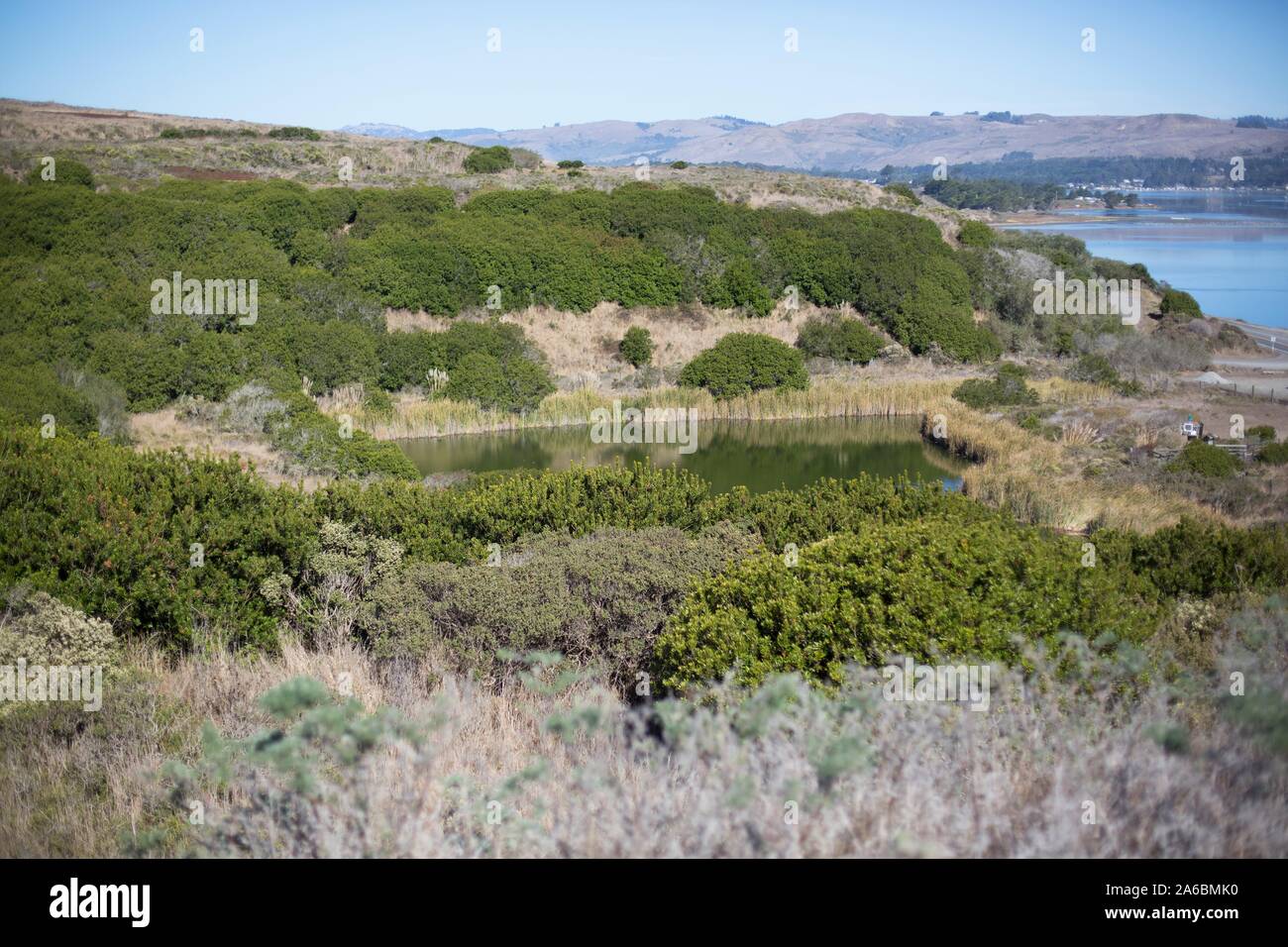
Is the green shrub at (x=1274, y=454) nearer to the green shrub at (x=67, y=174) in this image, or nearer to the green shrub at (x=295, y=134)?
the green shrub at (x=67, y=174)

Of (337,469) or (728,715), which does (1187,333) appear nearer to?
(337,469)

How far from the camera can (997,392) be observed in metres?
27.4

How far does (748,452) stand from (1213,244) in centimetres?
8259

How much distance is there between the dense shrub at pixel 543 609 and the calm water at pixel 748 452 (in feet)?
45.4

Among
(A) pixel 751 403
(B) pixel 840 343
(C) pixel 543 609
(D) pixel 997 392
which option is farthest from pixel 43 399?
(B) pixel 840 343

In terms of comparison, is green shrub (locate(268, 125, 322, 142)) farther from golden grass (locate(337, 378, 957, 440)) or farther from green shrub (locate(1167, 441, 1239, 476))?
green shrub (locate(1167, 441, 1239, 476))

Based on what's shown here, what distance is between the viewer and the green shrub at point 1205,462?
1834cm

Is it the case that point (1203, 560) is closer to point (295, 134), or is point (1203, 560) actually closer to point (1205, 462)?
point (1205, 462)

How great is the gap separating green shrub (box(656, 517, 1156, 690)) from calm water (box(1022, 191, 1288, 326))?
49741 mm

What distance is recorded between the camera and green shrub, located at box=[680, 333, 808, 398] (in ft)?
98.2

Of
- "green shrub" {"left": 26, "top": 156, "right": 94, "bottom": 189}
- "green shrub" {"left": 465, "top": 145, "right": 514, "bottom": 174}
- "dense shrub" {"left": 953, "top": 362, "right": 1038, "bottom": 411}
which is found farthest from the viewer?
"green shrub" {"left": 465, "top": 145, "right": 514, "bottom": 174}

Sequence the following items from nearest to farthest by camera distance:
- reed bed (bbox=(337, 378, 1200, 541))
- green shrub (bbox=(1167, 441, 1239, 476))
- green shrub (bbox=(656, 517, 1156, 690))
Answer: green shrub (bbox=(656, 517, 1156, 690))
reed bed (bbox=(337, 378, 1200, 541))
green shrub (bbox=(1167, 441, 1239, 476))

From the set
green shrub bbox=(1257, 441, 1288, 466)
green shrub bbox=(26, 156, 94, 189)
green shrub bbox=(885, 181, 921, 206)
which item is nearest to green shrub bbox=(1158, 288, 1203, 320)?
green shrub bbox=(885, 181, 921, 206)

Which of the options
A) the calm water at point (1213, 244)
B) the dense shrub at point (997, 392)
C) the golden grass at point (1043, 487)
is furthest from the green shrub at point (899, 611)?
the calm water at point (1213, 244)
